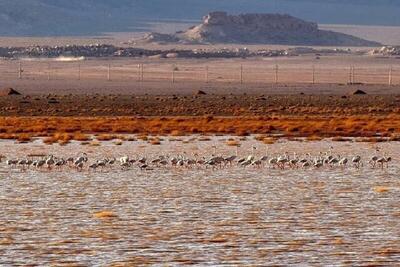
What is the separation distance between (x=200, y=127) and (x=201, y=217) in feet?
80.9

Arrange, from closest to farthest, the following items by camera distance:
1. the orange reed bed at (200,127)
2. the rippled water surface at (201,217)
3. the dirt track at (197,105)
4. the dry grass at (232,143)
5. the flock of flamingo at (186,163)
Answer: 1. the rippled water surface at (201,217)
2. the flock of flamingo at (186,163)
3. the dry grass at (232,143)
4. the orange reed bed at (200,127)
5. the dirt track at (197,105)

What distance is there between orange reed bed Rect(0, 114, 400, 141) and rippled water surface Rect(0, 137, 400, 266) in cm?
1318

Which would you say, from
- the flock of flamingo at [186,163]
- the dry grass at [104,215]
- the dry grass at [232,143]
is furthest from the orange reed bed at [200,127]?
the dry grass at [104,215]

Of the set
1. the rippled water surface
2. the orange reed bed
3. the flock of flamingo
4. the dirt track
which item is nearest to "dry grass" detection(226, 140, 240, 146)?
the orange reed bed

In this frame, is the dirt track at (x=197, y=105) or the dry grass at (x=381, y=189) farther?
the dirt track at (x=197, y=105)

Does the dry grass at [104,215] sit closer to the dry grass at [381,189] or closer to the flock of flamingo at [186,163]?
the dry grass at [381,189]

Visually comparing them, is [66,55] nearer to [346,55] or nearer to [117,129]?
[346,55]

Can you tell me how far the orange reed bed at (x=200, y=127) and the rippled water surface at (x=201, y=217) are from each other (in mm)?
13181

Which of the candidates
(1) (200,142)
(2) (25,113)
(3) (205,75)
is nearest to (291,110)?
(2) (25,113)

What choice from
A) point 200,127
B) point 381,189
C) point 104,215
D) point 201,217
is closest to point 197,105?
point 200,127

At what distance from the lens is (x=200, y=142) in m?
37.8

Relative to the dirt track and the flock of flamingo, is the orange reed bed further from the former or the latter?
the flock of flamingo

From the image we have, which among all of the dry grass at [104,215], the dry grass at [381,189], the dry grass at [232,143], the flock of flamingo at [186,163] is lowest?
the dry grass at [232,143]

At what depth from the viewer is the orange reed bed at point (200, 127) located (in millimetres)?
41906
